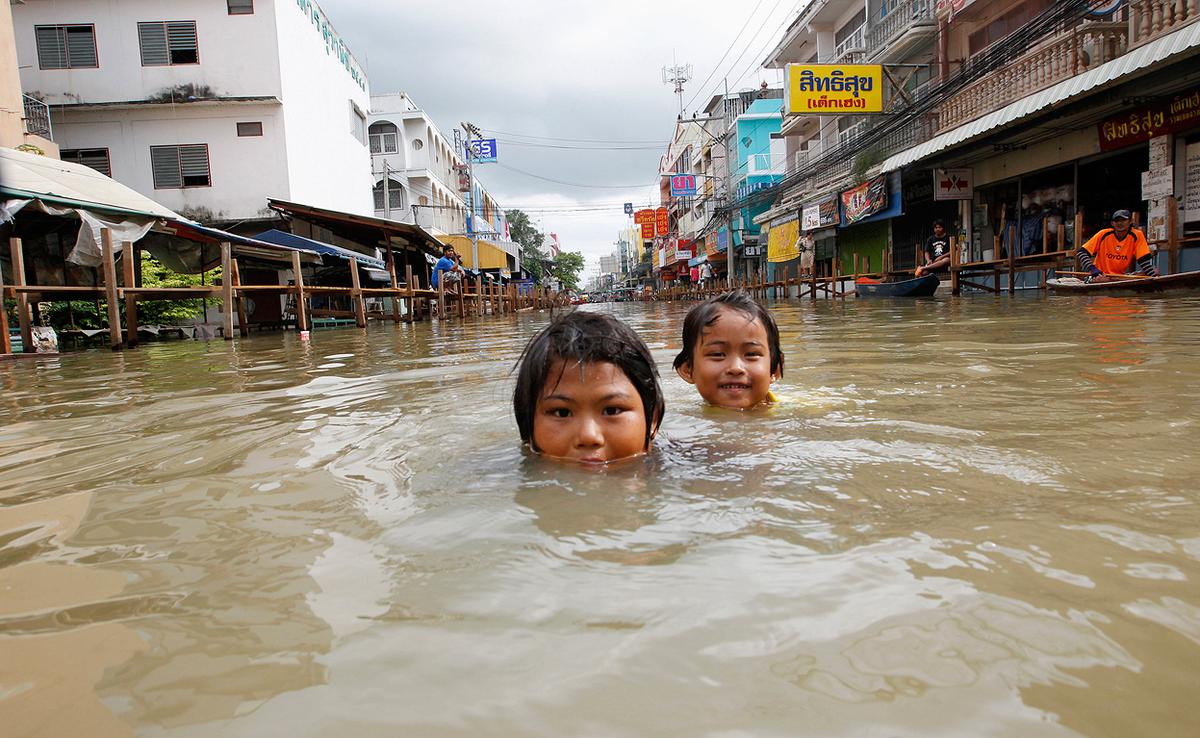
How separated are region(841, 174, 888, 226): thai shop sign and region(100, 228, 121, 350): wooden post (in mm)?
16664

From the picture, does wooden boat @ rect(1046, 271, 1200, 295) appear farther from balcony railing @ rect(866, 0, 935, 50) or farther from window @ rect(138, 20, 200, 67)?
window @ rect(138, 20, 200, 67)

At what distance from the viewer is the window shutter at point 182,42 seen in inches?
744

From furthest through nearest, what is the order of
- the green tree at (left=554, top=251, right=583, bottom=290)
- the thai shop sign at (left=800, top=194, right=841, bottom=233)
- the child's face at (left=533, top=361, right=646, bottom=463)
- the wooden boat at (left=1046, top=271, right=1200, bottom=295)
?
1. the green tree at (left=554, top=251, right=583, bottom=290)
2. the thai shop sign at (left=800, top=194, right=841, bottom=233)
3. the wooden boat at (left=1046, top=271, right=1200, bottom=295)
4. the child's face at (left=533, top=361, right=646, bottom=463)

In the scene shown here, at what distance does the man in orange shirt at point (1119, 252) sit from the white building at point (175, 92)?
17.9 m

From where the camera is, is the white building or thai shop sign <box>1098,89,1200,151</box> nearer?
thai shop sign <box>1098,89,1200,151</box>

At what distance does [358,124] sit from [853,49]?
1644cm

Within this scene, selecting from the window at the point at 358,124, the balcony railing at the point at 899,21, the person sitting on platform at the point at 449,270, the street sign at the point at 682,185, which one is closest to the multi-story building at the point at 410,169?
the window at the point at 358,124

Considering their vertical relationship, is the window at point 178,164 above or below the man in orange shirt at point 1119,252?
above

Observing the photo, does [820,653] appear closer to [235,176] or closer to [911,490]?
[911,490]

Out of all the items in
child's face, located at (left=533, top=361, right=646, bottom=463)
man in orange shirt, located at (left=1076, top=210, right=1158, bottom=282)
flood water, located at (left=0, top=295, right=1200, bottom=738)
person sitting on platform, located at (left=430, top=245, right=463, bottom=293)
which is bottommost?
flood water, located at (left=0, top=295, right=1200, bottom=738)

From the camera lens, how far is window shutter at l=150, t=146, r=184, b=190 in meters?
19.2

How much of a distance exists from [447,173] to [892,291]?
1306 inches

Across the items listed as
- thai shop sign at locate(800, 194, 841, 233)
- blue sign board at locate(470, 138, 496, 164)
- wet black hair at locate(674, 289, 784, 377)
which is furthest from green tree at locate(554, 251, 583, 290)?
wet black hair at locate(674, 289, 784, 377)

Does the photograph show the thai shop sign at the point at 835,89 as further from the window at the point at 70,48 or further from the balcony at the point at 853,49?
the window at the point at 70,48
